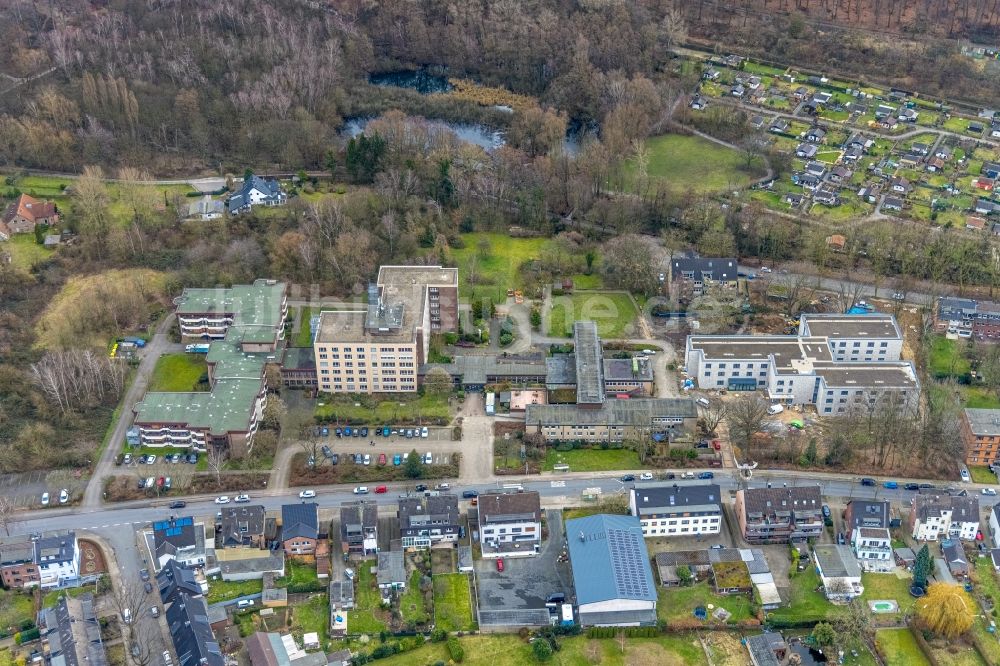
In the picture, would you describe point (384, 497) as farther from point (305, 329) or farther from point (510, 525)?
point (305, 329)

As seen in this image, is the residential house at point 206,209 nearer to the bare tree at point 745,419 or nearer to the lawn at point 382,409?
the lawn at point 382,409

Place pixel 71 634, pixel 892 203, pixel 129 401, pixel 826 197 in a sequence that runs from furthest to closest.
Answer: pixel 826 197, pixel 892 203, pixel 129 401, pixel 71 634

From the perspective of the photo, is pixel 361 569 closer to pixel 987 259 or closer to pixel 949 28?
pixel 987 259

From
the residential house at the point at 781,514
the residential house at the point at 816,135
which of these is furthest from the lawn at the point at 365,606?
the residential house at the point at 816,135

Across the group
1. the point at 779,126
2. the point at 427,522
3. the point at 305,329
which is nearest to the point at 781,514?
the point at 427,522

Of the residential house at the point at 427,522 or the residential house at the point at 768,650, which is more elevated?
the residential house at the point at 427,522

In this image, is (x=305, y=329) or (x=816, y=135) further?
(x=816, y=135)

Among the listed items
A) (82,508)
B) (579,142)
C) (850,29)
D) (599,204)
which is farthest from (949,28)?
(82,508)

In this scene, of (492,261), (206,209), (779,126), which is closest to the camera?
(492,261)
